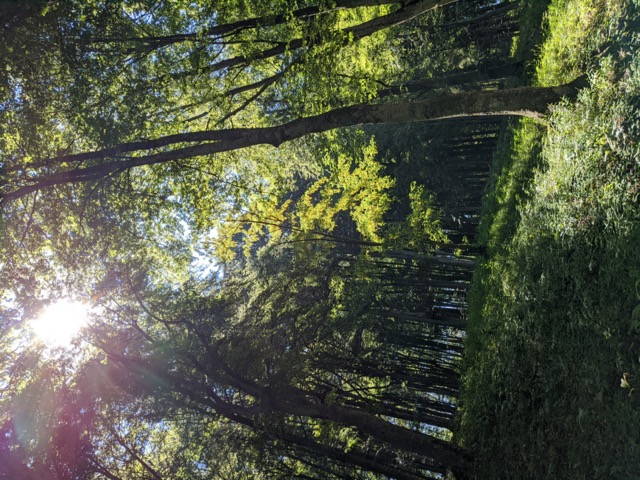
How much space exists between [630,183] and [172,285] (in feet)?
37.0

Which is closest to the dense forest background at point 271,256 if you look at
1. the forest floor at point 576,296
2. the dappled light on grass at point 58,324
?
the forest floor at point 576,296

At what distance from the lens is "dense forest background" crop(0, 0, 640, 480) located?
570 cm

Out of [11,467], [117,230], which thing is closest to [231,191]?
[117,230]

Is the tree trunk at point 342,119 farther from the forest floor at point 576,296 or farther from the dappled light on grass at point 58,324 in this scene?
the dappled light on grass at point 58,324

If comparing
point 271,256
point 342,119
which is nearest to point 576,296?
point 342,119

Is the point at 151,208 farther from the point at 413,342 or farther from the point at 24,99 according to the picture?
the point at 413,342

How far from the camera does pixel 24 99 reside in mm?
8344

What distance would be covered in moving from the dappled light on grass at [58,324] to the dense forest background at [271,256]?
0.18 metres

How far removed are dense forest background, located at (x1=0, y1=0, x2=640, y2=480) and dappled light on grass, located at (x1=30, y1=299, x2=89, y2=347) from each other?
18 centimetres

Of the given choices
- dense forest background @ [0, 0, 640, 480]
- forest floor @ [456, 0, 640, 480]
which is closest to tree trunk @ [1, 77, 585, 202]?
dense forest background @ [0, 0, 640, 480]

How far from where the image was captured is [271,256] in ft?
46.0

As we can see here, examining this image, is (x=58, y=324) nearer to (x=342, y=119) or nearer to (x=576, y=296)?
(x=342, y=119)

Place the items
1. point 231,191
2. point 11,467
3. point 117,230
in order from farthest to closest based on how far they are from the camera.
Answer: point 231,191, point 117,230, point 11,467

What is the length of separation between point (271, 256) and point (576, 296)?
9.56 meters
